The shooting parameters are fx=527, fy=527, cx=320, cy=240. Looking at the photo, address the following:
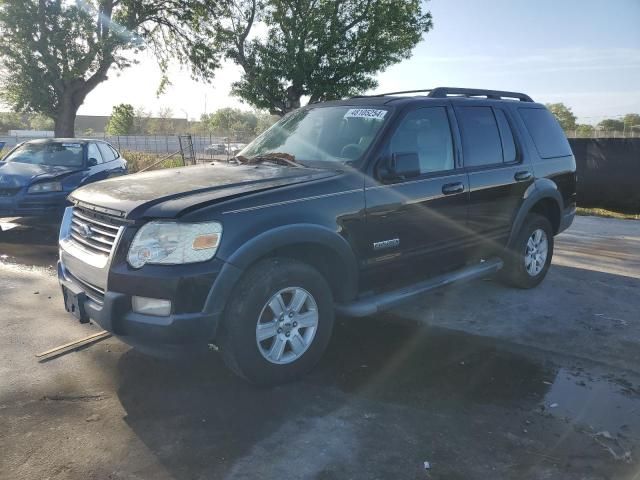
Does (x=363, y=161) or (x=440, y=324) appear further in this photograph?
(x=440, y=324)

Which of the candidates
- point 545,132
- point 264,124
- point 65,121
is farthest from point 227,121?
point 545,132

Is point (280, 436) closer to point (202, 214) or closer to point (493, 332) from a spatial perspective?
point (202, 214)

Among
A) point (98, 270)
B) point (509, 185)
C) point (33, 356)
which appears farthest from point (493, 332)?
point (33, 356)

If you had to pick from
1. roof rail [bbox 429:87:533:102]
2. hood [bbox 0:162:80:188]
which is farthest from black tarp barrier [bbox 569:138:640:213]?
hood [bbox 0:162:80:188]

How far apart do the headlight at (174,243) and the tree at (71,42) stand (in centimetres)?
1660

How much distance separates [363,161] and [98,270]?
1.99 meters

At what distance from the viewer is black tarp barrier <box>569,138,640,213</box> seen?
468 inches

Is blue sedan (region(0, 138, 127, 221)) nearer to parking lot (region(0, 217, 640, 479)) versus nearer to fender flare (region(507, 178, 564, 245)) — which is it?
parking lot (region(0, 217, 640, 479))

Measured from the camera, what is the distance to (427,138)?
4449mm

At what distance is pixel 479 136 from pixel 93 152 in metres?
7.50

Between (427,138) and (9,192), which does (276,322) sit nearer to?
(427,138)

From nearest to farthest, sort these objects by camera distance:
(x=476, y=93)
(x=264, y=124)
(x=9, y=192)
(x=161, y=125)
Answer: (x=476, y=93), (x=9, y=192), (x=161, y=125), (x=264, y=124)

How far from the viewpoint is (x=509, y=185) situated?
16.9 ft

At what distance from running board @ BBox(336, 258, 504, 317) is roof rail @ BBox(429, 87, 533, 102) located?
63.5 inches
